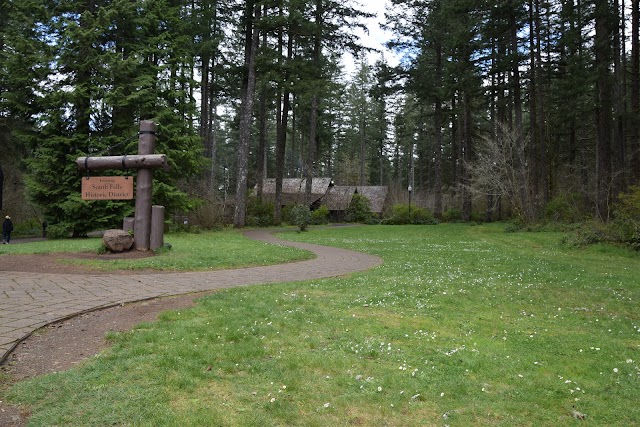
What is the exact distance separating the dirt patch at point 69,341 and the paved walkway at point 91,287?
0.14 m

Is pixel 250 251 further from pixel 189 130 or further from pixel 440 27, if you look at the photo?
pixel 440 27

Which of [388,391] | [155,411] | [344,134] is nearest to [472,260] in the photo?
[388,391]

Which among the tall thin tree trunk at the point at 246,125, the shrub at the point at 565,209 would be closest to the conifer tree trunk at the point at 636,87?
the shrub at the point at 565,209

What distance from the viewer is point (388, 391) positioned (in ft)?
10.8

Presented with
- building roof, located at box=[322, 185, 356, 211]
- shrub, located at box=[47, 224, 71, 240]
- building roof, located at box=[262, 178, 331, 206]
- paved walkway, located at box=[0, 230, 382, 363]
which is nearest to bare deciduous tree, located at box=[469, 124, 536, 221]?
paved walkway, located at box=[0, 230, 382, 363]

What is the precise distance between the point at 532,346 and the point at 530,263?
7.92 metres

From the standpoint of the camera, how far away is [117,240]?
1213 cm

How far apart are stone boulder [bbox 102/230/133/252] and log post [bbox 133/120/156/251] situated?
29cm

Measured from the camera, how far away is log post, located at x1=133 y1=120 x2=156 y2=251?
41.4 ft

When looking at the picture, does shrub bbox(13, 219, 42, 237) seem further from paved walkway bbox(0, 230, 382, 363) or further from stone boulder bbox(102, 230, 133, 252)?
paved walkway bbox(0, 230, 382, 363)

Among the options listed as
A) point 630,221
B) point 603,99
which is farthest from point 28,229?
point 603,99

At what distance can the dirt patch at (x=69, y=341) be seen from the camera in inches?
139

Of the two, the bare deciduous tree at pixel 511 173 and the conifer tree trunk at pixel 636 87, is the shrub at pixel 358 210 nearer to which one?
the bare deciduous tree at pixel 511 173

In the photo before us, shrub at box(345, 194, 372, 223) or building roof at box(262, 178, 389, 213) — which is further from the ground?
building roof at box(262, 178, 389, 213)
